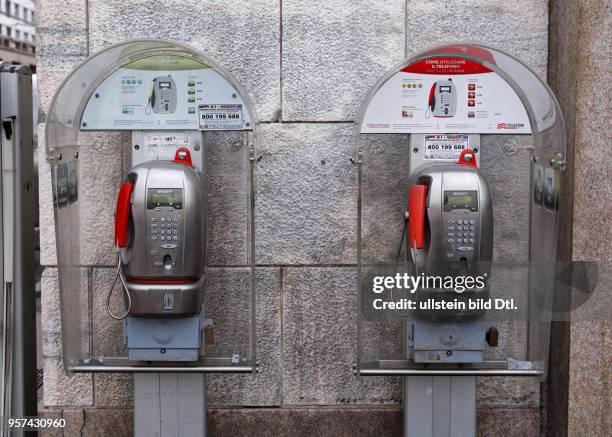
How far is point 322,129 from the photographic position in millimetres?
3666

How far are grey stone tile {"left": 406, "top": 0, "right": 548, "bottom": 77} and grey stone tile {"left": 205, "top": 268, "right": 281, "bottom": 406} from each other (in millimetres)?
1342

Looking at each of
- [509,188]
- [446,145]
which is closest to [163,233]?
[446,145]

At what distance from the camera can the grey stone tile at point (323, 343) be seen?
372cm

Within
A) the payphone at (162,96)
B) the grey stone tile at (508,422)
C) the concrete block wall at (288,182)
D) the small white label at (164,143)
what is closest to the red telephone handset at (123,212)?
the small white label at (164,143)

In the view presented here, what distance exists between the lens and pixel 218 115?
324 cm

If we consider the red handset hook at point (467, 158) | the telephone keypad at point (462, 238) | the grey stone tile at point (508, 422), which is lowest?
the grey stone tile at point (508, 422)

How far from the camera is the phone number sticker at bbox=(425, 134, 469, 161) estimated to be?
3.26 meters

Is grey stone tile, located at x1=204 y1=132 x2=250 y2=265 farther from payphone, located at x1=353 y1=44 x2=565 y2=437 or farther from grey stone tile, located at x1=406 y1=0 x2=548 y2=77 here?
grey stone tile, located at x1=406 y1=0 x2=548 y2=77

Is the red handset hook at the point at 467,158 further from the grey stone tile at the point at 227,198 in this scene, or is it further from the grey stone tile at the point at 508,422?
the grey stone tile at the point at 508,422

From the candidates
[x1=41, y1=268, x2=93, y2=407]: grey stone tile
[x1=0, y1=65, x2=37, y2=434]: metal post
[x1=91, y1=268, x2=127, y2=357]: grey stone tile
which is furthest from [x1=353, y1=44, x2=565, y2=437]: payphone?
[x1=0, y1=65, x2=37, y2=434]: metal post

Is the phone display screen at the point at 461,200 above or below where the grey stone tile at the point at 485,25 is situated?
below

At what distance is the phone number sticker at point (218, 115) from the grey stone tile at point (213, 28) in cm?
42

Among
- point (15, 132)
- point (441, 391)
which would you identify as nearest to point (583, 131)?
point (441, 391)

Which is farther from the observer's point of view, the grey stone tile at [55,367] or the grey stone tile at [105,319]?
the grey stone tile at [55,367]
